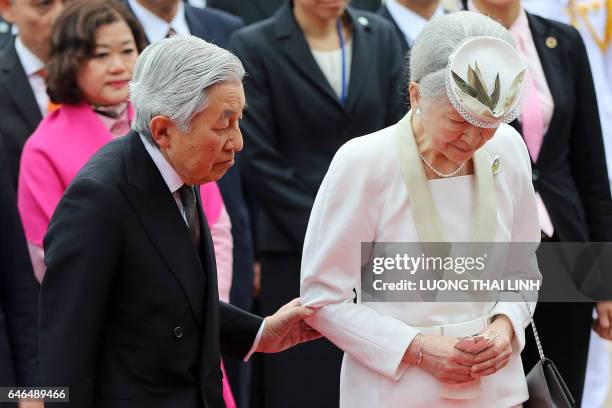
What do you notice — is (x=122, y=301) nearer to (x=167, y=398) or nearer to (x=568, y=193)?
(x=167, y=398)

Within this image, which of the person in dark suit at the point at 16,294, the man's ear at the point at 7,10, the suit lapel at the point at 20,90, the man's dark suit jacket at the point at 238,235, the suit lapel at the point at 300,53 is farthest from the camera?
the man's dark suit jacket at the point at 238,235

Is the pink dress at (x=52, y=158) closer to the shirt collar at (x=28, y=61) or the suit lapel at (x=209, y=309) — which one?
the shirt collar at (x=28, y=61)

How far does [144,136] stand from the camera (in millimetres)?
3047

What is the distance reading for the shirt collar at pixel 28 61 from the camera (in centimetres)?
470

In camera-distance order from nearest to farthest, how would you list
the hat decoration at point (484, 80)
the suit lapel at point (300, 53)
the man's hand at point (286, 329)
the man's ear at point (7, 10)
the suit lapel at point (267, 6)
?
1. the hat decoration at point (484, 80)
2. the man's hand at point (286, 329)
3. the suit lapel at point (300, 53)
4. the man's ear at point (7, 10)
5. the suit lapel at point (267, 6)

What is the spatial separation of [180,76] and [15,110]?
1.81 metres

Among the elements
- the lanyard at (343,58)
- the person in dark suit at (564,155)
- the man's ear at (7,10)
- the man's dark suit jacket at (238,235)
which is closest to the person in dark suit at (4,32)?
the man's ear at (7,10)

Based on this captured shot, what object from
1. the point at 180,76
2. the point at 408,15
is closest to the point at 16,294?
the point at 180,76

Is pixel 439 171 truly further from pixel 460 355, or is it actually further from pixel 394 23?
pixel 394 23

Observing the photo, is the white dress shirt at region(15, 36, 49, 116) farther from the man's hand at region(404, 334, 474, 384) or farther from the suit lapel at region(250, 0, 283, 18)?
the man's hand at region(404, 334, 474, 384)

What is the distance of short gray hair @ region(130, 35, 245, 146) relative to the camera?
293 centimetres

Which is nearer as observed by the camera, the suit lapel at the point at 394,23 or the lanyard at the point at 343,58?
the lanyard at the point at 343,58

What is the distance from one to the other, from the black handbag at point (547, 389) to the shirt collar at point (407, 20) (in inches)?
91.7

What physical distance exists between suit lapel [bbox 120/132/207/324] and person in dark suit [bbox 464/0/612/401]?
173cm
